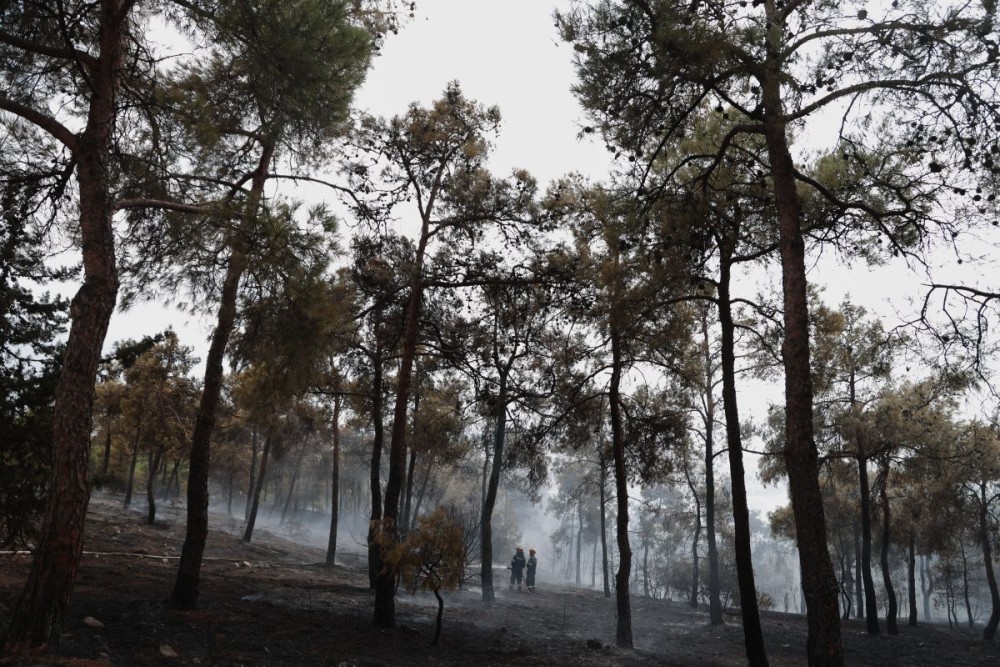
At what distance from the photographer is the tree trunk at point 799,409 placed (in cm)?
626

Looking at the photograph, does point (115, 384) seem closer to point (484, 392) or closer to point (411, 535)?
point (484, 392)

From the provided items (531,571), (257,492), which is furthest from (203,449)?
(531,571)

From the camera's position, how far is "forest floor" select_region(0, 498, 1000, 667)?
7883 millimetres

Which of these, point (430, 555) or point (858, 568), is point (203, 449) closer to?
point (430, 555)

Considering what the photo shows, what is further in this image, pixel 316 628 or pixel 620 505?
pixel 620 505

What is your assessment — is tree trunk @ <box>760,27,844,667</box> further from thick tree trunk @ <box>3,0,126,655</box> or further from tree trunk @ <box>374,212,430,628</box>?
thick tree trunk @ <box>3,0,126,655</box>

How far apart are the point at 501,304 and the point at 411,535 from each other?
4.64 meters

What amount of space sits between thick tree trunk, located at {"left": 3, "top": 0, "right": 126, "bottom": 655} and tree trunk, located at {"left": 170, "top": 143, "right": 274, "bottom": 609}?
2.81m

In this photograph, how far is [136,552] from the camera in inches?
636

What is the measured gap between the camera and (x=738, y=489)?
10.2 meters

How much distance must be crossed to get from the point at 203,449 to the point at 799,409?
354 inches

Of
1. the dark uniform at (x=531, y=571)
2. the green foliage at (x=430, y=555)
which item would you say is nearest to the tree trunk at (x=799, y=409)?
the green foliage at (x=430, y=555)

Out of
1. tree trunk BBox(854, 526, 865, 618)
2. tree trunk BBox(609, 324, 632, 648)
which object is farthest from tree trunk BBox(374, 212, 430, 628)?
tree trunk BBox(854, 526, 865, 618)

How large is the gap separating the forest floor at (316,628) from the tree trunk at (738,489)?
2621mm
